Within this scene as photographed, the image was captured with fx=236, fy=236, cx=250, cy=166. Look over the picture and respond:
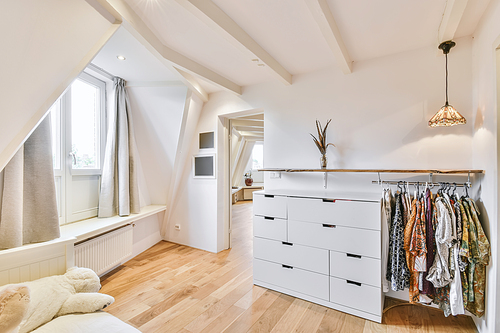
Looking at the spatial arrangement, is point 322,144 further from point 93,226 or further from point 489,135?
point 93,226

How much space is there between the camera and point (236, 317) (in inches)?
78.7

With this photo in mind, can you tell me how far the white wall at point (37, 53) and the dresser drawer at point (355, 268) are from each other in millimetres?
2494

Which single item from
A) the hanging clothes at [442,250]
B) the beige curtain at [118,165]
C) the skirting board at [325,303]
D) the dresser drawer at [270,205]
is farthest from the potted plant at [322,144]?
the beige curtain at [118,165]

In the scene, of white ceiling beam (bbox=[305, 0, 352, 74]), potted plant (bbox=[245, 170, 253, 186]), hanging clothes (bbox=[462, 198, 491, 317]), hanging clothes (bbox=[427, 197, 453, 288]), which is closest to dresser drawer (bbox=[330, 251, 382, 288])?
hanging clothes (bbox=[427, 197, 453, 288])

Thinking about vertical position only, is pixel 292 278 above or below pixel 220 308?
above

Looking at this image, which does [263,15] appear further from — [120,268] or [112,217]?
[120,268]

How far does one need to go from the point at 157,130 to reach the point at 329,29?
103 inches

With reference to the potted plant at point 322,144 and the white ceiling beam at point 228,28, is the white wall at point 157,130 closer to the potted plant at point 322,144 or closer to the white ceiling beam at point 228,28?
the white ceiling beam at point 228,28

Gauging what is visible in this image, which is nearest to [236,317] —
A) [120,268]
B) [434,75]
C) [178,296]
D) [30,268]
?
[178,296]

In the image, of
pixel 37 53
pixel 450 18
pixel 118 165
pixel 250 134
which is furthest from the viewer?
pixel 250 134

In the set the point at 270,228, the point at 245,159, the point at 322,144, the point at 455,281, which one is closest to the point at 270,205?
the point at 270,228

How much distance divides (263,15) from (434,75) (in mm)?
1681

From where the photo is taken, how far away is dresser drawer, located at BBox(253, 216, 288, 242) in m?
2.41

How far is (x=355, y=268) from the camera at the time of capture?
2.04 meters
